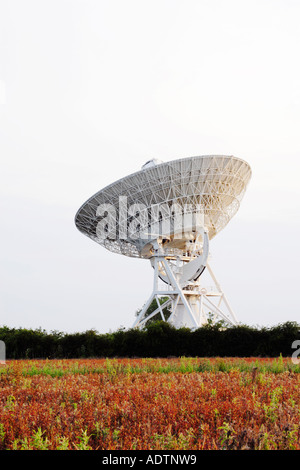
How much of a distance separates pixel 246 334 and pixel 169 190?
15524mm

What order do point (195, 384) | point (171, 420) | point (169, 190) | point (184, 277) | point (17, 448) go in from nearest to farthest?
1. point (17, 448)
2. point (171, 420)
3. point (195, 384)
4. point (169, 190)
5. point (184, 277)

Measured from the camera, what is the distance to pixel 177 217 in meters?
36.9

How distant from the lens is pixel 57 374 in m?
9.08

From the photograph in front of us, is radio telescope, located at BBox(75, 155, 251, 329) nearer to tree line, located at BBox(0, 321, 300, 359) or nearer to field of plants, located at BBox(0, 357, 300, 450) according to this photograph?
tree line, located at BBox(0, 321, 300, 359)

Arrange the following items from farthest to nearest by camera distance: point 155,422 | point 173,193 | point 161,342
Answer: point 173,193 → point 161,342 → point 155,422

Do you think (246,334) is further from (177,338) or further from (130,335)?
(130,335)

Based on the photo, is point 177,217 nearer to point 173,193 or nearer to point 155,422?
point 173,193

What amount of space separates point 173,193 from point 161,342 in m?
14.5

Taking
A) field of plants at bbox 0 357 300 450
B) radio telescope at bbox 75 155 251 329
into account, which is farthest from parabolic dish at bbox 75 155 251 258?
field of plants at bbox 0 357 300 450

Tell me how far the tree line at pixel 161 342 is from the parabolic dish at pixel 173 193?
12.0m

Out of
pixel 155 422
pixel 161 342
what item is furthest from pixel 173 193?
pixel 155 422

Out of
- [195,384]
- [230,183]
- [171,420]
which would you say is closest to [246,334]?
[230,183]

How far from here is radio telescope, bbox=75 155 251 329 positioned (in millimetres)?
35969

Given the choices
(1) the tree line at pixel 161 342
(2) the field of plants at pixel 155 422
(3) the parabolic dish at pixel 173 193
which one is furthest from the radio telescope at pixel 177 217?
(2) the field of plants at pixel 155 422
